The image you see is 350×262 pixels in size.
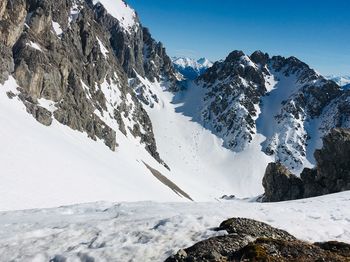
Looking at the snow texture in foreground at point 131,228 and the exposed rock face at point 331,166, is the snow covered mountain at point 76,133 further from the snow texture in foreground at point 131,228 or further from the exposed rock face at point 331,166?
the exposed rock face at point 331,166

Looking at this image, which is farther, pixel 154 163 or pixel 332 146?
pixel 154 163

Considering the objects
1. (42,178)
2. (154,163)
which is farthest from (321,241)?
(154,163)

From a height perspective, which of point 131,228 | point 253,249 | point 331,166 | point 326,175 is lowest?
point 253,249

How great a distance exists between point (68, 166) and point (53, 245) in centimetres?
5609

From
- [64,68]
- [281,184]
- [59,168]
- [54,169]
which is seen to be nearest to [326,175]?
[281,184]

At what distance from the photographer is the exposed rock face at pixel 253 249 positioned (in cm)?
1300

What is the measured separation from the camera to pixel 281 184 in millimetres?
94812

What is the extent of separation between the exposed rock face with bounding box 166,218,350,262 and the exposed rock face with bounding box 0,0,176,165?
274 feet

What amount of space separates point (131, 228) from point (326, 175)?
244 ft

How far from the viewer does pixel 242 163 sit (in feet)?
625

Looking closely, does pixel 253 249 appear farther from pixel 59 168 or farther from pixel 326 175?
pixel 326 175

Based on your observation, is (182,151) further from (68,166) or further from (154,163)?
(68,166)

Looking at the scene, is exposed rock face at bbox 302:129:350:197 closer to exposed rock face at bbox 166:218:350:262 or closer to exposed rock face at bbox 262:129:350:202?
exposed rock face at bbox 262:129:350:202

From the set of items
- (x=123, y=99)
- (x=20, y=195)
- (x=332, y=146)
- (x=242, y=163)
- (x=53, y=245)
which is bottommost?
(x=53, y=245)
